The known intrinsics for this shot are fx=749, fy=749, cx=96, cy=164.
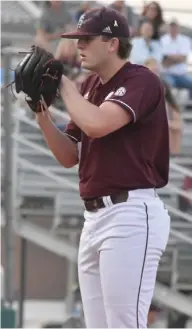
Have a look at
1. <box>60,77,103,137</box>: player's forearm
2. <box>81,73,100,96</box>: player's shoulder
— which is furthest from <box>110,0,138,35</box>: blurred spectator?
<box>60,77,103,137</box>: player's forearm

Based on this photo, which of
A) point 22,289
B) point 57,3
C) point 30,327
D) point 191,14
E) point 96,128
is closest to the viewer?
point 96,128

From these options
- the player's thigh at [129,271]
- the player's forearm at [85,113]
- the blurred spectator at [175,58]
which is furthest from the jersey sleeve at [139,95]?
the blurred spectator at [175,58]

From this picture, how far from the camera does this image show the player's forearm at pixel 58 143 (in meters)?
2.71

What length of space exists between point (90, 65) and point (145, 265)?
72 cm

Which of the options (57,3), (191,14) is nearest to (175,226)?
(57,3)

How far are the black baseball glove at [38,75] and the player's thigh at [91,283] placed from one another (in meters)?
0.54

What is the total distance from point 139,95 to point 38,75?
1.14 ft

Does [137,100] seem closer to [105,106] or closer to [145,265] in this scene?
[105,106]

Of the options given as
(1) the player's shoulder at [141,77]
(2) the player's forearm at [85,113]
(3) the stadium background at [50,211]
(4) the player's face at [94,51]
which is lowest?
(3) the stadium background at [50,211]

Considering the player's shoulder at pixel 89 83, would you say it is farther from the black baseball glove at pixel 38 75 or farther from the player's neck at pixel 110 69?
the black baseball glove at pixel 38 75

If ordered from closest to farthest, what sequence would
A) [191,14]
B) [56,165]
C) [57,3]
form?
[56,165]
[57,3]
[191,14]

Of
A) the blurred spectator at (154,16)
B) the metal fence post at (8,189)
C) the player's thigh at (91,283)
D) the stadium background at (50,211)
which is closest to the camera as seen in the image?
the player's thigh at (91,283)

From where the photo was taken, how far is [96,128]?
2436 mm

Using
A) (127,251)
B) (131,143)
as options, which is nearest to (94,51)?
(131,143)
